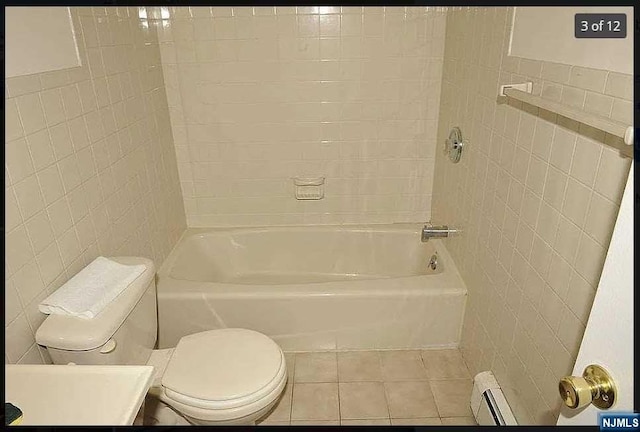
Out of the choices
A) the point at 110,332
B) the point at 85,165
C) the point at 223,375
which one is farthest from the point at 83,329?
the point at 85,165

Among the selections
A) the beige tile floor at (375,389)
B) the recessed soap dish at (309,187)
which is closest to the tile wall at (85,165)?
the recessed soap dish at (309,187)

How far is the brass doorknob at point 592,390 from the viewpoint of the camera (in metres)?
0.63

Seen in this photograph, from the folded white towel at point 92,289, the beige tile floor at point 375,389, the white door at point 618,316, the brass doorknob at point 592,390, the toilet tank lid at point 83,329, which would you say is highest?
the white door at point 618,316

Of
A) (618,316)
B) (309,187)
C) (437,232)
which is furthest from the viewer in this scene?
(309,187)

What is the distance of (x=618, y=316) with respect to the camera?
0.62 m

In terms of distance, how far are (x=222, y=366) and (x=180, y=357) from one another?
6.2 inches

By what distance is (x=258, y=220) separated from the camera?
102 inches

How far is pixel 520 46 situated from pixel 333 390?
4.89 feet

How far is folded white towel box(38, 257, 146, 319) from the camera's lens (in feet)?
3.91

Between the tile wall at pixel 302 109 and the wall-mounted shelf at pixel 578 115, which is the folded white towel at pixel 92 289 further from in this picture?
the wall-mounted shelf at pixel 578 115

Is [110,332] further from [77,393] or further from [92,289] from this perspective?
[77,393]

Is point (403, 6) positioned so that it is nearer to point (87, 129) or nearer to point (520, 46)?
point (520, 46)

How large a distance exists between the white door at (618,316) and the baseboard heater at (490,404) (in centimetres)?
74

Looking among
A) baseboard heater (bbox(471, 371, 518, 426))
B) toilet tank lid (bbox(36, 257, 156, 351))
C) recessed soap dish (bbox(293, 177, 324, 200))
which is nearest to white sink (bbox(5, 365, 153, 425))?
toilet tank lid (bbox(36, 257, 156, 351))
